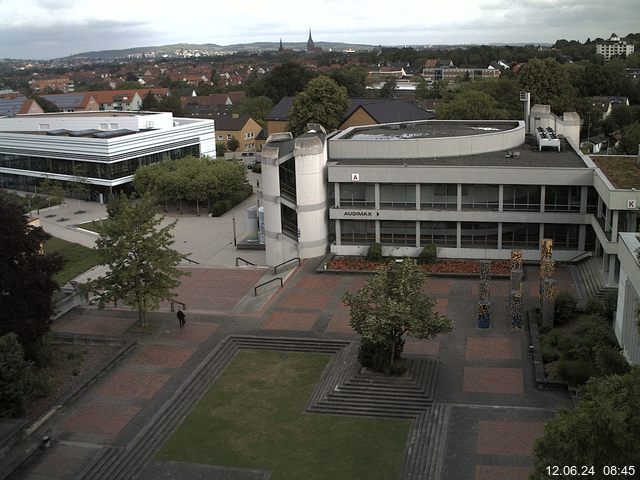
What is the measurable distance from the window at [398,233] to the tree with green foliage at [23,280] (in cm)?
1948

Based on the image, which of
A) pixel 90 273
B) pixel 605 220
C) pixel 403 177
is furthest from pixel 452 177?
pixel 90 273

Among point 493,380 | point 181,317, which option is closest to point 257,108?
point 181,317

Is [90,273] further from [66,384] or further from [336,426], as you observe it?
[336,426]

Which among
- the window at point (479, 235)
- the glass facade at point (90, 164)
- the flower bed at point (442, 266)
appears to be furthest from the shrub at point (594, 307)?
the glass facade at point (90, 164)

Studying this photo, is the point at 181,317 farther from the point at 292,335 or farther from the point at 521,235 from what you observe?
the point at 521,235

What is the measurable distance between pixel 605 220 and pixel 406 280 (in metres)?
15.1

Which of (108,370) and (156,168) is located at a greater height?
(156,168)

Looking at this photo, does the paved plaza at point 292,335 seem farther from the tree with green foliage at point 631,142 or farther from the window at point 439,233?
the tree with green foliage at point 631,142

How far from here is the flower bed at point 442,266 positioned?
3872cm

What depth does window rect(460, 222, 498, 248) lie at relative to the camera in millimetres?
40625

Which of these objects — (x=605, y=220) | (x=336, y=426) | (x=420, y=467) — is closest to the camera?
(x=420, y=467)

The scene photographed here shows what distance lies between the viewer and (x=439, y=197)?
41.0 metres

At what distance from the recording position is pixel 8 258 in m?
27.7

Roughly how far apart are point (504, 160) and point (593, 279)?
10326 mm
